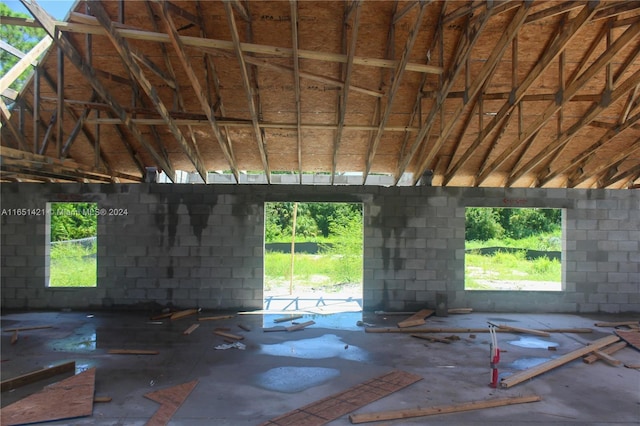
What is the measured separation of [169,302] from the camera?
8656mm

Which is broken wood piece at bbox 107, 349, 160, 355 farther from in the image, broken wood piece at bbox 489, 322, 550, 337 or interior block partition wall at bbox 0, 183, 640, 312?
broken wood piece at bbox 489, 322, 550, 337

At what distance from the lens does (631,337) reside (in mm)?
6621

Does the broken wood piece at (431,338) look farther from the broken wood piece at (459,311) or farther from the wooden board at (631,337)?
the wooden board at (631,337)

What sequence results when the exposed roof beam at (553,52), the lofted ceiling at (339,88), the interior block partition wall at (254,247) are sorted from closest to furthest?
the exposed roof beam at (553,52) < the lofted ceiling at (339,88) < the interior block partition wall at (254,247)

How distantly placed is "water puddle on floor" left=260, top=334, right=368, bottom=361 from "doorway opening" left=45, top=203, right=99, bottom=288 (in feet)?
23.0

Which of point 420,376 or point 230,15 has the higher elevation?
point 230,15

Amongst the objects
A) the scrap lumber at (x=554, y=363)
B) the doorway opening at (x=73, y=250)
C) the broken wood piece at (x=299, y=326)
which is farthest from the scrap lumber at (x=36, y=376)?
the doorway opening at (x=73, y=250)

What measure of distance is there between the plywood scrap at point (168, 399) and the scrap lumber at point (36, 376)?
1.43 meters

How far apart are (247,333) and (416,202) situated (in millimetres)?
4394

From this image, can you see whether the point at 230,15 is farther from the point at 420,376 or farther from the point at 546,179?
the point at 546,179

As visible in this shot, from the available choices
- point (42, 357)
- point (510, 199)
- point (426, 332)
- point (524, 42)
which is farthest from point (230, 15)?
point (510, 199)

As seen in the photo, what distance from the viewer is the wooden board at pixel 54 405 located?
12.9ft

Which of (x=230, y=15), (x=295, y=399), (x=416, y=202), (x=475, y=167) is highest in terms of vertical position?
(x=230, y=15)

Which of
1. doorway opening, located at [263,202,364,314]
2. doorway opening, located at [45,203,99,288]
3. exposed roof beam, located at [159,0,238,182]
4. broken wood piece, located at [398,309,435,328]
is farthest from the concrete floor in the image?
doorway opening, located at [45,203,99,288]
